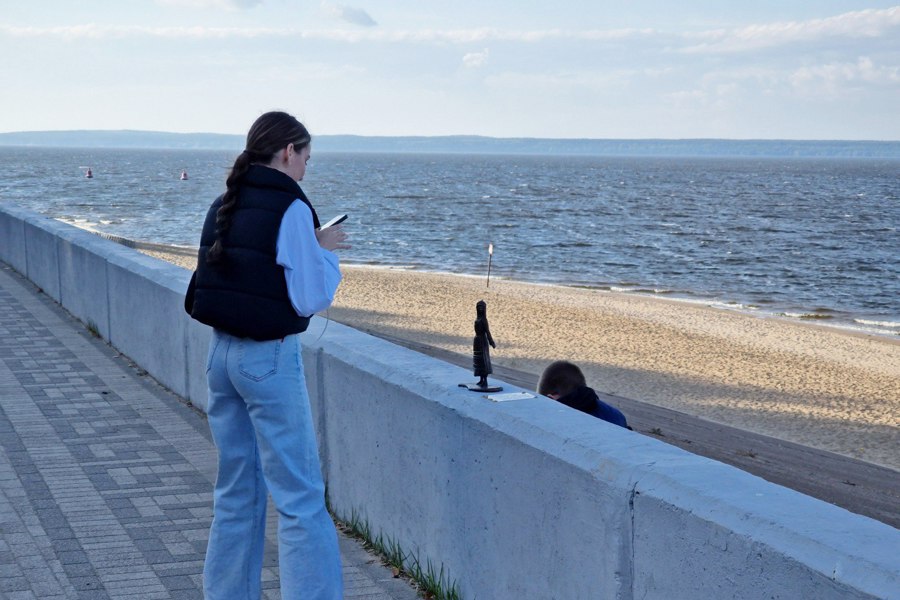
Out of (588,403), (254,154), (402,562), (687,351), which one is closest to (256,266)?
(254,154)

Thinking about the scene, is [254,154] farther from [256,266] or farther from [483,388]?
[483,388]

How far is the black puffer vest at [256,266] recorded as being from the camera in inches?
137

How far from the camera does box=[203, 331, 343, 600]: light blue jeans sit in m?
3.58

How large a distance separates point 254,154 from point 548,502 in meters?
1.40

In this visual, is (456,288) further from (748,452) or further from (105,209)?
(105,209)

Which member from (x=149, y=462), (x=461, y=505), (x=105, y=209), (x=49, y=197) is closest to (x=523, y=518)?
(x=461, y=505)

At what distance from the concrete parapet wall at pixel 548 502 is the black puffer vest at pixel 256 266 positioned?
2.63 ft

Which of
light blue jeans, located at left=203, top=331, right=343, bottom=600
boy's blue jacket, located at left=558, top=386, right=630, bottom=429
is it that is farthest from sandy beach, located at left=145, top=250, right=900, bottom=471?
light blue jeans, located at left=203, top=331, right=343, bottom=600

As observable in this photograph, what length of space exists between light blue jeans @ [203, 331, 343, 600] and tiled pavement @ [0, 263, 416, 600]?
77 centimetres

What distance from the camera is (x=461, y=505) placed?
13.1 feet

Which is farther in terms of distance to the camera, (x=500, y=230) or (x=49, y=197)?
(x=49, y=197)

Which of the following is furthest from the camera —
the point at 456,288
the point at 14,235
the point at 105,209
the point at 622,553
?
the point at 105,209

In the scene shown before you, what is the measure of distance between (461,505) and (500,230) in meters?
51.5

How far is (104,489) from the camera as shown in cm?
578
